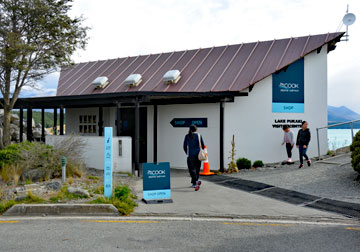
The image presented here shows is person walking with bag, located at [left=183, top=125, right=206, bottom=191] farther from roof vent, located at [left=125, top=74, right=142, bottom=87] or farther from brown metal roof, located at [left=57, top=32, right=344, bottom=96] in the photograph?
roof vent, located at [left=125, top=74, right=142, bottom=87]

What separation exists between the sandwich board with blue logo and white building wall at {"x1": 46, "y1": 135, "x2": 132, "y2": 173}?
450 cm

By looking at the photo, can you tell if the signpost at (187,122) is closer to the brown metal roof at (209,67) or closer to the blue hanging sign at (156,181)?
the brown metal roof at (209,67)

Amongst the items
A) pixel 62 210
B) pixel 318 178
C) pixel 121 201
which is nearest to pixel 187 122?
pixel 318 178

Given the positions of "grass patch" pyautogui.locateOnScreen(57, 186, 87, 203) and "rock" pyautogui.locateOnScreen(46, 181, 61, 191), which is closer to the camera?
"grass patch" pyautogui.locateOnScreen(57, 186, 87, 203)

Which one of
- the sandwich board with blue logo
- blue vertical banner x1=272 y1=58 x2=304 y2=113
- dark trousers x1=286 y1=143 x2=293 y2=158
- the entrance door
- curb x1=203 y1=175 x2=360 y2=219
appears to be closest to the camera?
curb x1=203 y1=175 x2=360 y2=219

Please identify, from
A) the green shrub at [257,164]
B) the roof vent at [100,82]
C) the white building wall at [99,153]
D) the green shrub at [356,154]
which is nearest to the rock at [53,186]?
the white building wall at [99,153]

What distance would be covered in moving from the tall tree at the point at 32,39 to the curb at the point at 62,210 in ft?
28.0

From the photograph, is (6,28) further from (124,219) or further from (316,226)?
(316,226)

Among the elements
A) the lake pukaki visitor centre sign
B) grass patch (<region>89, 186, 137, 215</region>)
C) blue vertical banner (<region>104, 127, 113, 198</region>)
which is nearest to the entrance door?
the lake pukaki visitor centre sign

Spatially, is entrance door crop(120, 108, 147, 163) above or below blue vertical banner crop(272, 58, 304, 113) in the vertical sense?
below

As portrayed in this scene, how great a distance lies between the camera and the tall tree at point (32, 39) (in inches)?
572

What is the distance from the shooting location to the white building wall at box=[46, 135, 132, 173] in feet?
42.6

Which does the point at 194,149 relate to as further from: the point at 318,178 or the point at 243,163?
the point at 243,163

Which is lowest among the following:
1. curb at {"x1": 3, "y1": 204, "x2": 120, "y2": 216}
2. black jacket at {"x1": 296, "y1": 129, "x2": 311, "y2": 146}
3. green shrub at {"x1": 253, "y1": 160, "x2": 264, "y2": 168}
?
curb at {"x1": 3, "y1": 204, "x2": 120, "y2": 216}
